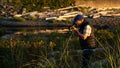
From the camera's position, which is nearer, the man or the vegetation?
the man

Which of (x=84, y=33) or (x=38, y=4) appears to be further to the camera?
(x=38, y=4)

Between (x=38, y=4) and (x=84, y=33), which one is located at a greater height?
(x=84, y=33)

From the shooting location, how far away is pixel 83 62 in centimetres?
913

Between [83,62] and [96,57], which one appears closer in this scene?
[83,62]

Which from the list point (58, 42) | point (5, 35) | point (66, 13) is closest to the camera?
point (58, 42)

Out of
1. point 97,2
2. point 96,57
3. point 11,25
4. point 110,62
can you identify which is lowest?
point 97,2

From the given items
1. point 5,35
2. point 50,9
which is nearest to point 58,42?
point 5,35

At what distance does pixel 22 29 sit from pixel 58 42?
450 centimetres

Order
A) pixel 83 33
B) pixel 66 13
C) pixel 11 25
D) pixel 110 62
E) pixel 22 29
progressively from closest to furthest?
pixel 110 62, pixel 83 33, pixel 22 29, pixel 11 25, pixel 66 13

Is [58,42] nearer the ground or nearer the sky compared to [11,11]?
nearer the sky

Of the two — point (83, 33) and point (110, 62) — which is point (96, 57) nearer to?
point (83, 33)

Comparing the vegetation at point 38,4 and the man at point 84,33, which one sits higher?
the man at point 84,33

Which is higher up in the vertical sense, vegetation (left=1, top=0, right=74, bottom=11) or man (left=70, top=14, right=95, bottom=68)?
man (left=70, top=14, right=95, bottom=68)

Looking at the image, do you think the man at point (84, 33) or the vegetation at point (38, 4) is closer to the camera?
the man at point (84, 33)
